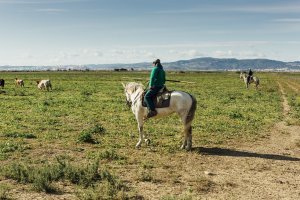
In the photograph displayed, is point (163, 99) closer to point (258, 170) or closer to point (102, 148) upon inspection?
point (102, 148)

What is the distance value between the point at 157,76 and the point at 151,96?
79 centimetres

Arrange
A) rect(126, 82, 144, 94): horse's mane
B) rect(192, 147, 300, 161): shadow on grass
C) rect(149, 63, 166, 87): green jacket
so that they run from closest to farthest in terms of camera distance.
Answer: rect(192, 147, 300, 161): shadow on grass
rect(149, 63, 166, 87): green jacket
rect(126, 82, 144, 94): horse's mane

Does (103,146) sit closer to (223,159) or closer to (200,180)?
(223,159)

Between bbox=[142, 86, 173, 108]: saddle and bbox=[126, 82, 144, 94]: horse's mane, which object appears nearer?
bbox=[142, 86, 173, 108]: saddle

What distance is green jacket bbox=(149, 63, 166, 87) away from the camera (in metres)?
14.9

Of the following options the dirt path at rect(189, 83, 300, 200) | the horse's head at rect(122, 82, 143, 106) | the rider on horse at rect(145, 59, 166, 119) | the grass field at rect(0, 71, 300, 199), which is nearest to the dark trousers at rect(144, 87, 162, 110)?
the rider on horse at rect(145, 59, 166, 119)

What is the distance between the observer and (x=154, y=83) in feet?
49.4

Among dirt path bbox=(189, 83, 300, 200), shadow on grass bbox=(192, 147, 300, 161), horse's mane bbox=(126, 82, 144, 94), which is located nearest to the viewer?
dirt path bbox=(189, 83, 300, 200)

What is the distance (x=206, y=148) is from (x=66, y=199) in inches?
290

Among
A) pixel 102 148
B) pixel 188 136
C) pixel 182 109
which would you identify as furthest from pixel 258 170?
pixel 102 148

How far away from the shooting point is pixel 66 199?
9.56 m

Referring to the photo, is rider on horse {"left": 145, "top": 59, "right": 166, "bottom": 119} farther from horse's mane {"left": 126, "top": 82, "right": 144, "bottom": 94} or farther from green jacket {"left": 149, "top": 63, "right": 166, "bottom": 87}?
horse's mane {"left": 126, "top": 82, "right": 144, "bottom": 94}

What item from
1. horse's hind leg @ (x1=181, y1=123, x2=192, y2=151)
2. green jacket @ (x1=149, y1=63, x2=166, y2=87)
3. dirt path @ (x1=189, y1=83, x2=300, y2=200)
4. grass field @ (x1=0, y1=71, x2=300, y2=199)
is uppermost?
green jacket @ (x1=149, y1=63, x2=166, y2=87)

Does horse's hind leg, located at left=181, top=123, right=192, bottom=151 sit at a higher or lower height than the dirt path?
higher
